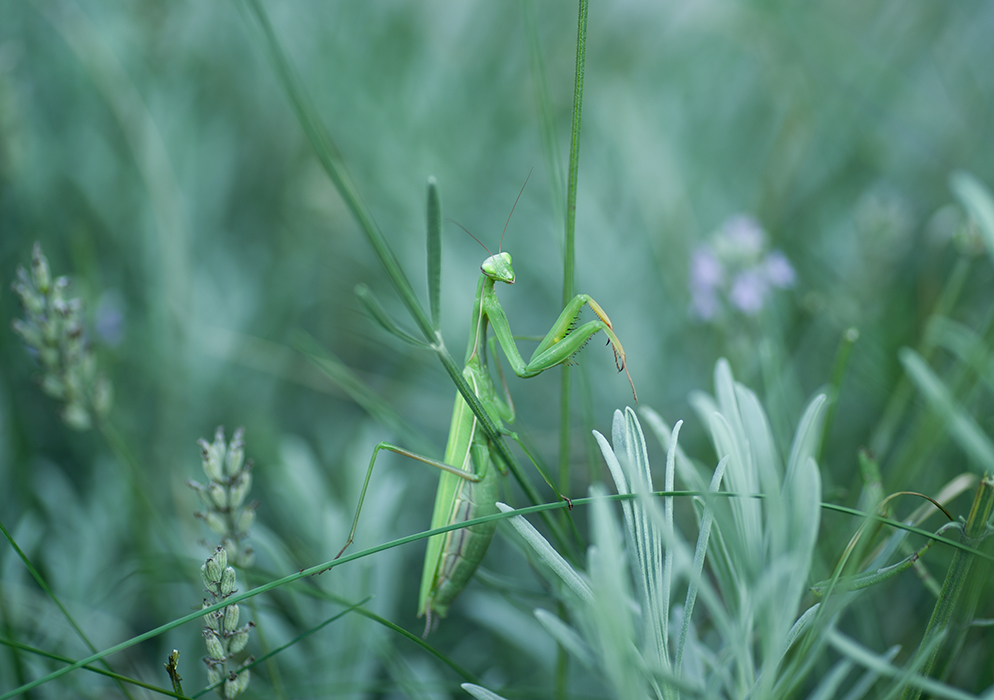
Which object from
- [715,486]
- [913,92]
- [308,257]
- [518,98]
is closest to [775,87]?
[913,92]

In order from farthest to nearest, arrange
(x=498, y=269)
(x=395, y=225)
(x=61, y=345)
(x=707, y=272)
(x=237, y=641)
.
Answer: (x=395, y=225)
(x=707, y=272)
(x=61, y=345)
(x=498, y=269)
(x=237, y=641)

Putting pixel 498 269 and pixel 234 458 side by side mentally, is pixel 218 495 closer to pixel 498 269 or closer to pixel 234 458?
pixel 234 458

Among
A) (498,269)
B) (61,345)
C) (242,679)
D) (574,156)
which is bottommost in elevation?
(242,679)

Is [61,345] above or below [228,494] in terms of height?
above

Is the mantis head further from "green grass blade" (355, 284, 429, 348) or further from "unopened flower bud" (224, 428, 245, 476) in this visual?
"unopened flower bud" (224, 428, 245, 476)

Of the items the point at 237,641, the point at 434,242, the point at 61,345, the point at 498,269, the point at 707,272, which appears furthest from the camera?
the point at 707,272

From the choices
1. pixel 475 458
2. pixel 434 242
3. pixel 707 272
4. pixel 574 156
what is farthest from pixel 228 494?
pixel 707 272

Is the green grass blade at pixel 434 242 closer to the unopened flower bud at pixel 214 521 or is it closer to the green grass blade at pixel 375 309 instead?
the green grass blade at pixel 375 309
